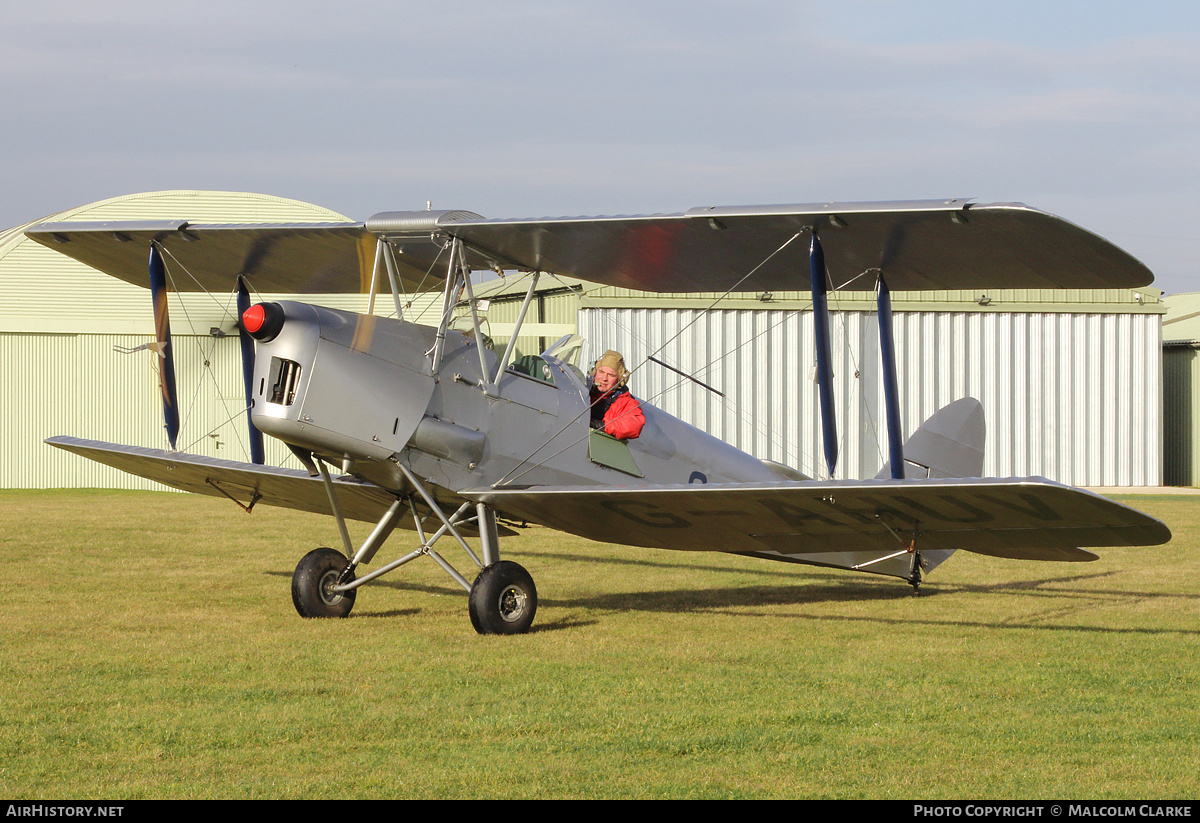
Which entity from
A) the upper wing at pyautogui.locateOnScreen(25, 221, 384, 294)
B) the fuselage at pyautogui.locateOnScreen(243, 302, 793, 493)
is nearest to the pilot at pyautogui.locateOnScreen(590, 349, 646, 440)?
the fuselage at pyautogui.locateOnScreen(243, 302, 793, 493)

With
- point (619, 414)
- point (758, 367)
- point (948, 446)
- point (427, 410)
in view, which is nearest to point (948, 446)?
point (948, 446)

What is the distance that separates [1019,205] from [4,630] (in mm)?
7136

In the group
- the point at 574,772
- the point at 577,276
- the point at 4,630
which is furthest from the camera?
the point at 577,276

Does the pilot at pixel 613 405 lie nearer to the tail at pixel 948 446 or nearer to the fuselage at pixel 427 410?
the fuselage at pixel 427 410

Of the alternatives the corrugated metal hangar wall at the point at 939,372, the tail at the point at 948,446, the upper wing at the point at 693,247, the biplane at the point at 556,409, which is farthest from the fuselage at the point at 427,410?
the corrugated metal hangar wall at the point at 939,372

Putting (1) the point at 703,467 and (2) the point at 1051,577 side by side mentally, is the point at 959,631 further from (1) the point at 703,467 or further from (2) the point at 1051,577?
(2) the point at 1051,577

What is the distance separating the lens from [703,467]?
32.6ft

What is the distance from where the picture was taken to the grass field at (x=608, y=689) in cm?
443

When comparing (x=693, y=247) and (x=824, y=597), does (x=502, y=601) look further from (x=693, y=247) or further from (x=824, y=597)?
(x=824, y=597)

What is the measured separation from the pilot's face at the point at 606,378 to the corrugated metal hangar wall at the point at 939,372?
1792 cm

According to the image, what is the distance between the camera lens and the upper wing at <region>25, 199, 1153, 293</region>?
7.87 meters

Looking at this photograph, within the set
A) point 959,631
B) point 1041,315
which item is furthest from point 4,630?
point 1041,315

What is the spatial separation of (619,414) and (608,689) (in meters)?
3.42
